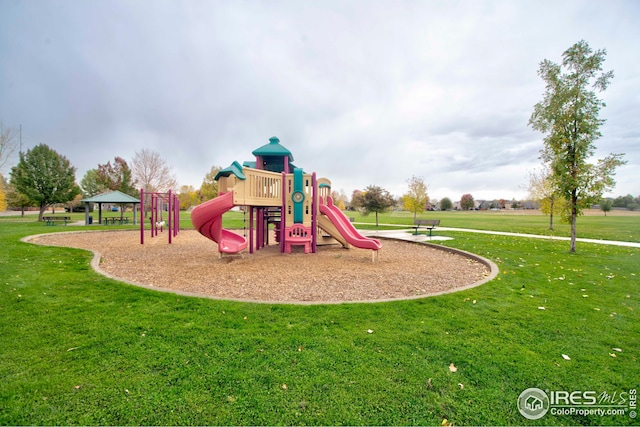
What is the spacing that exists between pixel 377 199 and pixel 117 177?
5244 cm

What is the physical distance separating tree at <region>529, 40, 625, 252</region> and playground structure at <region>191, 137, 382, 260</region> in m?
8.93

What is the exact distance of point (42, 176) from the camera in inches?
1184

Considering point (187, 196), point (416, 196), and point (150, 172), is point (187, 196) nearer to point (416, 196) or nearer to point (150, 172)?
point (150, 172)

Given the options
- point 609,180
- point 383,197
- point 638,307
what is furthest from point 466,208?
point 638,307

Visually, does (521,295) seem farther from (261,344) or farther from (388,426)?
(261,344)

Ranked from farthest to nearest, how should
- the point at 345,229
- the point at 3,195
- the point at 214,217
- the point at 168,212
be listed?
the point at 3,195 < the point at 168,212 < the point at 345,229 < the point at 214,217

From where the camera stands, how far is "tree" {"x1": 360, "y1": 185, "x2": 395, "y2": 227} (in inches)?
1013

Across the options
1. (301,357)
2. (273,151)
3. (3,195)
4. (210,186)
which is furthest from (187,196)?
(301,357)

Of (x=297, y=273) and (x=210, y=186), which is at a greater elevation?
(x=210, y=186)

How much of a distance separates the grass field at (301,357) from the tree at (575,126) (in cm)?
801

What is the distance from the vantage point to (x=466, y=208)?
110 metres

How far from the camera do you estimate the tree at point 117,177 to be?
50531mm

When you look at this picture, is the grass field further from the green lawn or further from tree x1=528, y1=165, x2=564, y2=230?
tree x1=528, y1=165, x2=564, y2=230

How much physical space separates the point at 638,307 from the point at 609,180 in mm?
8706
